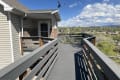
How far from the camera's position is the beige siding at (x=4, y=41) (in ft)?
32.2

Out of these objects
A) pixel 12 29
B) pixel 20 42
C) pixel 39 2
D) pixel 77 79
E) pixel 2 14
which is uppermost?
pixel 39 2

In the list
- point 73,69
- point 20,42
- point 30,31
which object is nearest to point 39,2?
point 30,31

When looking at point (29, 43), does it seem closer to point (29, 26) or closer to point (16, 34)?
point (16, 34)

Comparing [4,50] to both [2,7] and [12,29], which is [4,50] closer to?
[12,29]

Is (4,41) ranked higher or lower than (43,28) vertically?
lower

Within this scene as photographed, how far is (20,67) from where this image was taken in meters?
2.56

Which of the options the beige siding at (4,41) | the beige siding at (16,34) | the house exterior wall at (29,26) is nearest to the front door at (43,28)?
the house exterior wall at (29,26)

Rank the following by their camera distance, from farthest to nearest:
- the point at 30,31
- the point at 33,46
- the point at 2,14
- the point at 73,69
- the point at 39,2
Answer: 1. the point at 39,2
2. the point at 30,31
3. the point at 33,46
4. the point at 2,14
5. the point at 73,69

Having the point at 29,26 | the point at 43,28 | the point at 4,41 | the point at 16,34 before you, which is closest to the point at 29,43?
the point at 16,34

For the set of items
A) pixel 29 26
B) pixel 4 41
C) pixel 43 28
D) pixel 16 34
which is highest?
pixel 29 26

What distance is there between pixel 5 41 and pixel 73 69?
4909 millimetres

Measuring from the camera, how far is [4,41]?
9992mm

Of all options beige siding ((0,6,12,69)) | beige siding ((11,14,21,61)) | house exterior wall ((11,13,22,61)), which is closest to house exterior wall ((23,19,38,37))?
house exterior wall ((11,13,22,61))

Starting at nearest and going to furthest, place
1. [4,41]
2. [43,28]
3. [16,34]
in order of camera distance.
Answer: [4,41]
[16,34]
[43,28]
